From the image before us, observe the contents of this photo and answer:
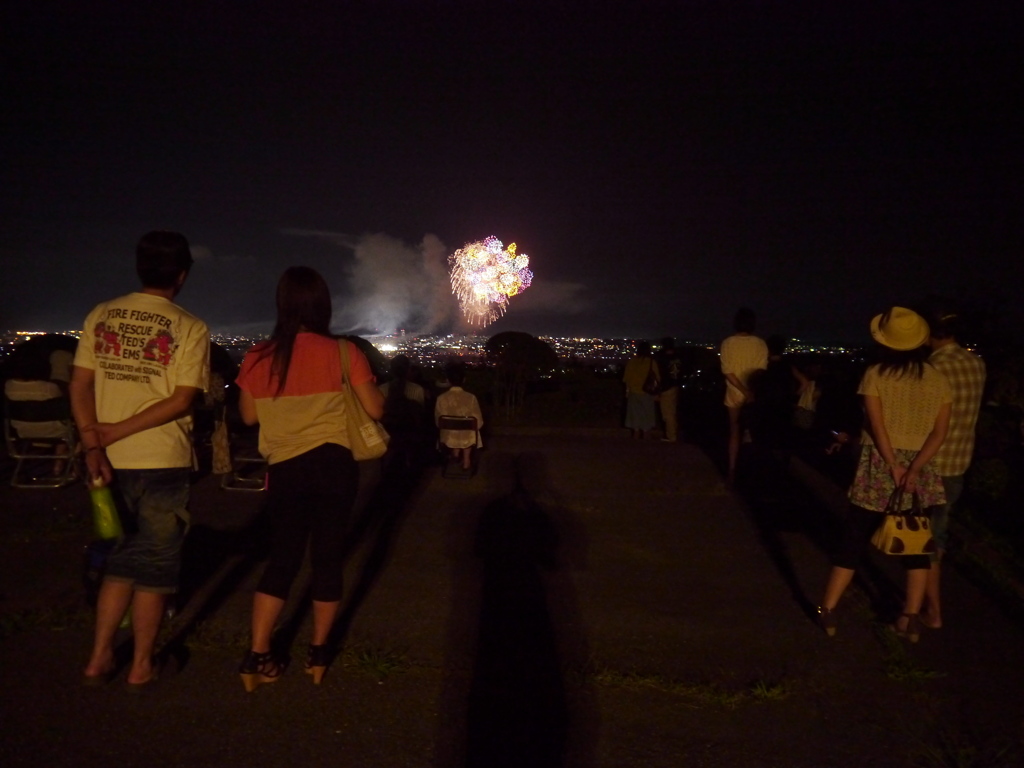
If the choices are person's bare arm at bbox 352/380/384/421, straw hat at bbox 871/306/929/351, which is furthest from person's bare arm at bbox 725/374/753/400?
person's bare arm at bbox 352/380/384/421

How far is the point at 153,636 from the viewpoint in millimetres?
3604

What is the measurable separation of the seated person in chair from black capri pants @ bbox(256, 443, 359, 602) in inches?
183

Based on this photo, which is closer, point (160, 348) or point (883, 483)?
point (160, 348)

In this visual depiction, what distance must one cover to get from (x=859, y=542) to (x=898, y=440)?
0.63m

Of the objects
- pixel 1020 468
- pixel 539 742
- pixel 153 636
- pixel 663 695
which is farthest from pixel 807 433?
pixel 153 636

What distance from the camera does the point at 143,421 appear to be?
337cm

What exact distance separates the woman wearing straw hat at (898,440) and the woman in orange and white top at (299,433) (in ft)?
9.21

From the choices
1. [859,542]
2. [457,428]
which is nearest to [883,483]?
[859,542]

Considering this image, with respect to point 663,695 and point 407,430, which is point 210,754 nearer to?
point 663,695

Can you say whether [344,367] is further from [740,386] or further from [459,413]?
[740,386]

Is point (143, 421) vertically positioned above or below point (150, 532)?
above

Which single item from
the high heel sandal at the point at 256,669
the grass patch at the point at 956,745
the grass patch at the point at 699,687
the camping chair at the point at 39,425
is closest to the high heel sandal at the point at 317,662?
the high heel sandal at the point at 256,669

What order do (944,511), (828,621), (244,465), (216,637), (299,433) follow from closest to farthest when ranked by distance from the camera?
(299,433) → (216,637) → (828,621) → (944,511) → (244,465)

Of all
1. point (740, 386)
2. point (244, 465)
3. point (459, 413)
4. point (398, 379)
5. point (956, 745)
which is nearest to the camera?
point (956, 745)
